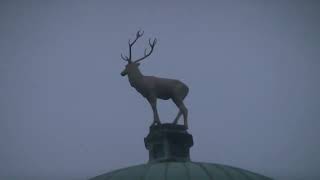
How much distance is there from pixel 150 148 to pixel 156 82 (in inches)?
124

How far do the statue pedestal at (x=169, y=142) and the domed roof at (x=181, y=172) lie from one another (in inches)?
67.8

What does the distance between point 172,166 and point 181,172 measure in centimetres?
130

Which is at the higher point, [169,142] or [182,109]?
[182,109]

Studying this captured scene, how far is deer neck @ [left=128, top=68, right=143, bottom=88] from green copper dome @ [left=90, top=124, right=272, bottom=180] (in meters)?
2.21

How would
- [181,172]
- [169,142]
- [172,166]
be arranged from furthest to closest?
[169,142] → [172,166] → [181,172]

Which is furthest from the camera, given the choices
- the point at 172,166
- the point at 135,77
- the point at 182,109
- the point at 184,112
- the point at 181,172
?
the point at 135,77

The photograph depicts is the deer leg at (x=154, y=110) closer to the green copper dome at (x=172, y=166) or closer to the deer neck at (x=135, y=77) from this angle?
the green copper dome at (x=172, y=166)

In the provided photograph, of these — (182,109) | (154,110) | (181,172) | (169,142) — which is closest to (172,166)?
(181,172)

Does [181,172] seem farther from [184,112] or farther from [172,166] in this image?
[184,112]

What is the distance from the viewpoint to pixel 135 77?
3775 cm

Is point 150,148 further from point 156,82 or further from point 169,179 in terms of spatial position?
point 169,179

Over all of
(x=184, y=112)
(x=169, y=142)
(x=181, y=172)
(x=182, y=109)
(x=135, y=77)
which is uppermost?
(x=135, y=77)

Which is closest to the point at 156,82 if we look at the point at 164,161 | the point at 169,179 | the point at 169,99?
the point at 169,99

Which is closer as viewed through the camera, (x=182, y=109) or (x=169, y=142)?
(x=182, y=109)
